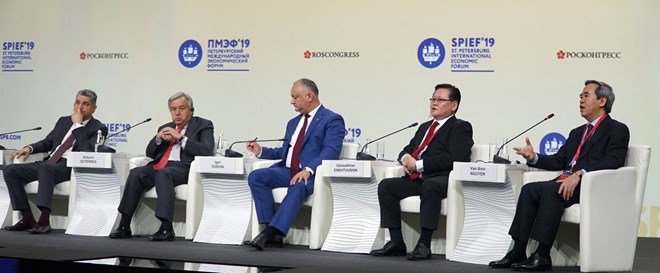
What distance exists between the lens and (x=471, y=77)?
311 inches

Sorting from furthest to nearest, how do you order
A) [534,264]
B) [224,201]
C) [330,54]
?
[330,54], [224,201], [534,264]

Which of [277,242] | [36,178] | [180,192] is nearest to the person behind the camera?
[277,242]

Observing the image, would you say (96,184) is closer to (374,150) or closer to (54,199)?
(54,199)

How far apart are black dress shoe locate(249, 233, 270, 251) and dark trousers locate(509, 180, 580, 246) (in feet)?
5.06

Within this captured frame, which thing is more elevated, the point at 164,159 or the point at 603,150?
the point at 603,150

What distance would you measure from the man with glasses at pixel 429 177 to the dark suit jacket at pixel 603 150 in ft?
1.74

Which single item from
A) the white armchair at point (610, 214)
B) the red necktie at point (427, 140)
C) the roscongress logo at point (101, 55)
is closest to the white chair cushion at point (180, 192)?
the red necktie at point (427, 140)

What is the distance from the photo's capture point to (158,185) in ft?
21.7

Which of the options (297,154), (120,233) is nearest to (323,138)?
(297,154)

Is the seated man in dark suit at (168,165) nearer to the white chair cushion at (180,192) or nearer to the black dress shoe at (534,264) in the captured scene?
the white chair cushion at (180,192)

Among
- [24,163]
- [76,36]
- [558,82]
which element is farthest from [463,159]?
[76,36]

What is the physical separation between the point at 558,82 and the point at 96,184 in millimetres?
3522

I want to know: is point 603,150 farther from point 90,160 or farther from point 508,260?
point 90,160

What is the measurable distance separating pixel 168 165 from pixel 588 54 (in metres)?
3.24
